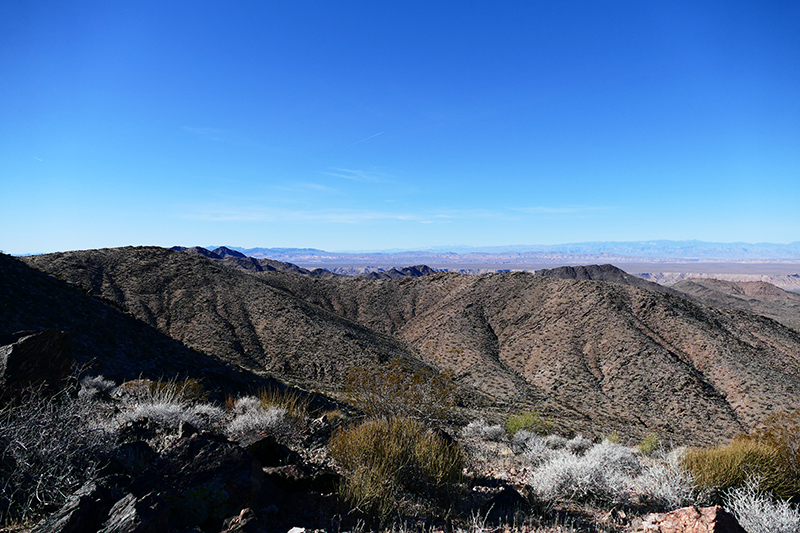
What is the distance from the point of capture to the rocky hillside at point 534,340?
3033 centimetres

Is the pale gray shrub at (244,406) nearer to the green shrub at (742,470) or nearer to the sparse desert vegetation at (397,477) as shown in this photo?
the sparse desert vegetation at (397,477)

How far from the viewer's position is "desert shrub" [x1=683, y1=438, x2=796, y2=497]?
6188 millimetres

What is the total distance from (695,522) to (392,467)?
391 centimetres

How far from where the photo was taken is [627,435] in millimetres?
24047

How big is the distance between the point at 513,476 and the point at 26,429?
7.88 metres

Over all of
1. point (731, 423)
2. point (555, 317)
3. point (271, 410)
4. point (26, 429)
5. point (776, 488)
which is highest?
point (26, 429)

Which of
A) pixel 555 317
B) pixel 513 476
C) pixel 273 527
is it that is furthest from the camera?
pixel 555 317

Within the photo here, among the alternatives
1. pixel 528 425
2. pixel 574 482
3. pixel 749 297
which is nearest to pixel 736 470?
pixel 574 482

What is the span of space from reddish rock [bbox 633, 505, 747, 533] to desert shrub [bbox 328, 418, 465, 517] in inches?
109

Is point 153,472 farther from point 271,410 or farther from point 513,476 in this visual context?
point 513,476

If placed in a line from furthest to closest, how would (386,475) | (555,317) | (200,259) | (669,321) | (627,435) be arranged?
1. (200,259)
2. (555,317)
3. (669,321)
4. (627,435)
5. (386,475)

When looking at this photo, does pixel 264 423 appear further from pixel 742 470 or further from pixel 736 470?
pixel 742 470

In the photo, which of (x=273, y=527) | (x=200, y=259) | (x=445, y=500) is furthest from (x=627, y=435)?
(x=200, y=259)

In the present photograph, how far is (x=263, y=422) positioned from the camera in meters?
8.24
